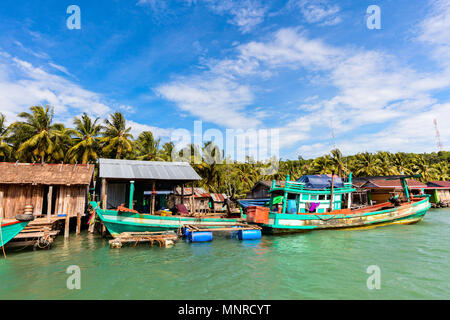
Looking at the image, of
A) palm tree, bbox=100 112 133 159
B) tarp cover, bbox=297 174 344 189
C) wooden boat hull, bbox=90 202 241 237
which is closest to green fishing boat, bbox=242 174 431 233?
tarp cover, bbox=297 174 344 189

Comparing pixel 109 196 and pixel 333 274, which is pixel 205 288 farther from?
pixel 109 196

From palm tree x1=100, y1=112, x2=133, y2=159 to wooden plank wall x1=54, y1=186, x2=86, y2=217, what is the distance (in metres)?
11.7

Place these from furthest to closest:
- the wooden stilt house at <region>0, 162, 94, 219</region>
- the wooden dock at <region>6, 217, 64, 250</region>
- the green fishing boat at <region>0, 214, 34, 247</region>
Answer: the wooden stilt house at <region>0, 162, 94, 219</region>, the wooden dock at <region>6, 217, 64, 250</region>, the green fishing boat at <region>0, 214, 34, 247</region>

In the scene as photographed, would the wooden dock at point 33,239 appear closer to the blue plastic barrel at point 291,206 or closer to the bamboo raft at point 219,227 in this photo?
the bamboo raft at point 219,227

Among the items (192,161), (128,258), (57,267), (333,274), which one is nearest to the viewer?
(333,274)

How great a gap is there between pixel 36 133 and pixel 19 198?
13.3 metres

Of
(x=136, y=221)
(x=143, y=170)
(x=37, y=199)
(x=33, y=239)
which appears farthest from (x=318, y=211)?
(x=37, y=199)

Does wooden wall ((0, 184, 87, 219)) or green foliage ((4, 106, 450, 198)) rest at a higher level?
green foliage ((4, 106, 450, 198))

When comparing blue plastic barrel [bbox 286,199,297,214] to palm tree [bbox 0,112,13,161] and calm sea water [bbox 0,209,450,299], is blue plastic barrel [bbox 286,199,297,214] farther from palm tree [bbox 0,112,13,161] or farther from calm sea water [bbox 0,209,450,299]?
palm tree [bbox 0,112,13,161]

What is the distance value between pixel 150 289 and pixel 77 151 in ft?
86.9

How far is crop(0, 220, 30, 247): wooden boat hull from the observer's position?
38.1 ft

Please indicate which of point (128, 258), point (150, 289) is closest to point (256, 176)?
point (128, 258)

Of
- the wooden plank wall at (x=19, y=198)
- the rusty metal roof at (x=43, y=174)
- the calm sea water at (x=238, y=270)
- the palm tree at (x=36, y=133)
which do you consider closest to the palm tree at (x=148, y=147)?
the palm tree at (x=36, y=133)
